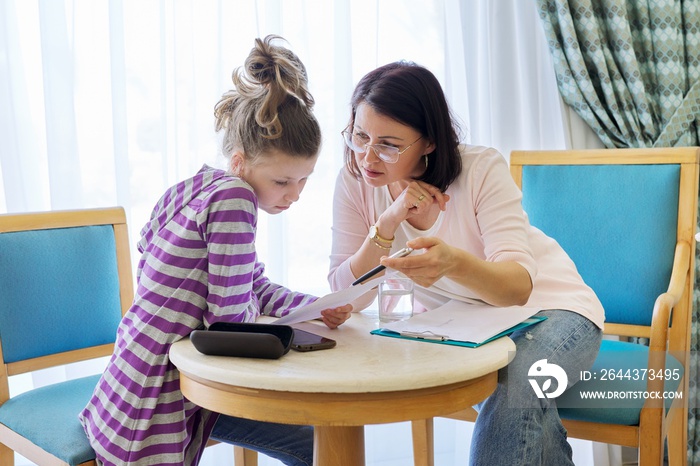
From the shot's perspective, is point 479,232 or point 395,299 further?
point 479,232

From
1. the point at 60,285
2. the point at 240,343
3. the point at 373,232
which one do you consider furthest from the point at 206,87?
the point at 240,343

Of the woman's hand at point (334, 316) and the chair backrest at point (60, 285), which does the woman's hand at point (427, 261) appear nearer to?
the woman's hand at point (334, 316)

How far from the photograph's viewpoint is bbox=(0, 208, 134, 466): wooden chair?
1767 millimetres

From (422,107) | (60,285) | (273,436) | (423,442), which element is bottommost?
(423,442)

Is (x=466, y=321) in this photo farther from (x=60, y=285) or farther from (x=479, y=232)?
(x=60, y=285)

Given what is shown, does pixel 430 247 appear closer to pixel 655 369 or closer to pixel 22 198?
pixel 655 369

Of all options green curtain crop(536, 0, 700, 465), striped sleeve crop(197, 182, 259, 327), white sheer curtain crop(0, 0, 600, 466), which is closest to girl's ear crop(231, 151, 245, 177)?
striped sleeve crop(197, 182, 259, 327)

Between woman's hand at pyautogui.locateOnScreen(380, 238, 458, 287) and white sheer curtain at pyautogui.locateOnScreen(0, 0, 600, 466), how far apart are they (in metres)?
1.08

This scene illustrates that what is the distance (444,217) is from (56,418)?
3.28ft

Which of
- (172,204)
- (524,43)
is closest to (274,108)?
(172,204)

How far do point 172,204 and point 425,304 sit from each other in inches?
28.0

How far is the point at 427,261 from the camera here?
4.88 feet

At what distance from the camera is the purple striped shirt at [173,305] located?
144 cm

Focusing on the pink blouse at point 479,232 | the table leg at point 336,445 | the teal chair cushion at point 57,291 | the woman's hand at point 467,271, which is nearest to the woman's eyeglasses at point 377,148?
the pink blouse at point 479,232
